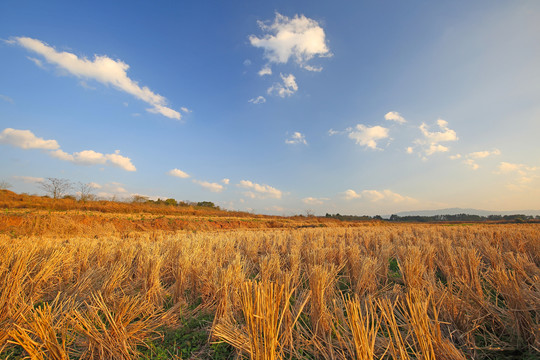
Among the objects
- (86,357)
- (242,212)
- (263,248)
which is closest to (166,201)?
(242,212)

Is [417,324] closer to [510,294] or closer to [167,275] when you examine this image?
[510,294]

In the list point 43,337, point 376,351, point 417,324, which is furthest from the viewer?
point 376,351

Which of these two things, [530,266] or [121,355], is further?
[530,266]

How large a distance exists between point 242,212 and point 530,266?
135 ft

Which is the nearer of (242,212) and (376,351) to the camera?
(376,351)

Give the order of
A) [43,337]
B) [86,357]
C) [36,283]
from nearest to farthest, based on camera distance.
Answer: [43,337] < [86,357] < [36,283]

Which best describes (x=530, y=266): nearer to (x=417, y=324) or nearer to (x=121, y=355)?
(x=417, y=324)

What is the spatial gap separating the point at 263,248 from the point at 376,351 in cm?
450

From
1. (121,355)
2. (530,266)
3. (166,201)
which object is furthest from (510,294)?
(166,201)

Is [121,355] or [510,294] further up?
[510,294]

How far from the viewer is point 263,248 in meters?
6.12

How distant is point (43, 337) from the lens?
4.61ft

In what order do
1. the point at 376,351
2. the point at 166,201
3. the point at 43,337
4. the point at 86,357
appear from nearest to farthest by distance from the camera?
the point at 43,337 → the point at 86,357 → the point at 376,351 → the point at 166,201

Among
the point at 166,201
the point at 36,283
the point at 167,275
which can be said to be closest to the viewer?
the point at 36,283
